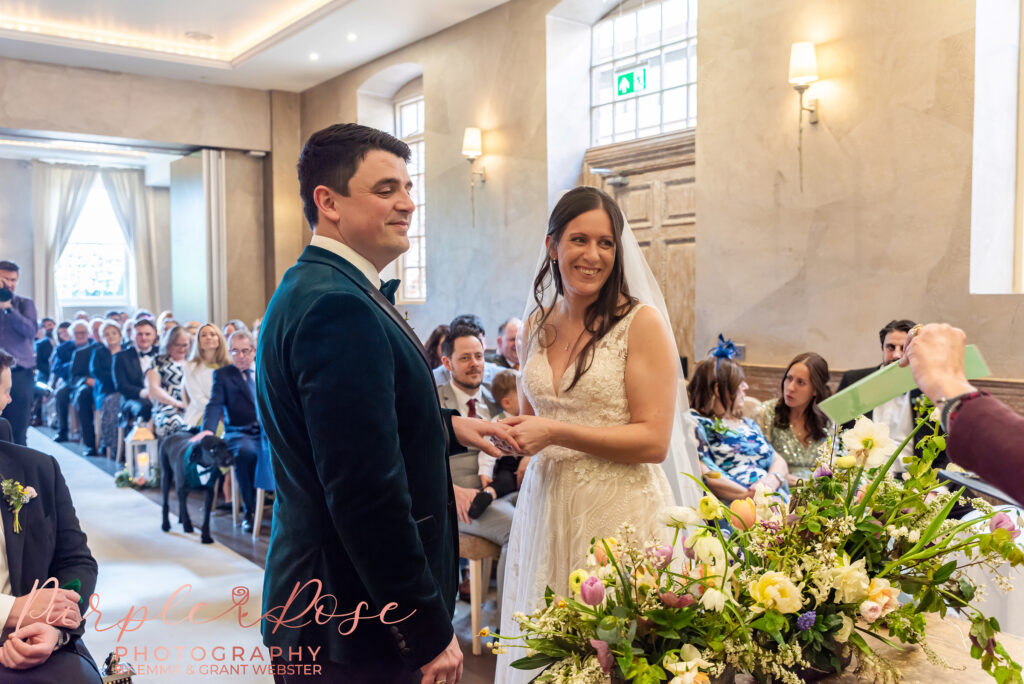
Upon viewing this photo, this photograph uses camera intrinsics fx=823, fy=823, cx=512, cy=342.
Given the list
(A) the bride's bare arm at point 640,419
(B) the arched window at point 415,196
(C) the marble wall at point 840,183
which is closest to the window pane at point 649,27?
(C) the marble wall at point 840,183

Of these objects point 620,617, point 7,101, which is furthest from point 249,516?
point 7,101

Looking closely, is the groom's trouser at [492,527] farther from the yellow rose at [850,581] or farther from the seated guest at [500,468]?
the yellow rose at [850,581]

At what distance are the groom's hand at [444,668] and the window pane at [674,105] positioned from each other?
244 inches

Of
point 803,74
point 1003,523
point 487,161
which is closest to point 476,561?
point 1003,523

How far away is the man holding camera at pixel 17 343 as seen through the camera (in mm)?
6656

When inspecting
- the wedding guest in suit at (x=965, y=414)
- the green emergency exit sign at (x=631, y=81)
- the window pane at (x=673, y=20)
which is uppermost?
the window pane at (x=673, y=20)

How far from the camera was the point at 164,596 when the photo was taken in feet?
14.0

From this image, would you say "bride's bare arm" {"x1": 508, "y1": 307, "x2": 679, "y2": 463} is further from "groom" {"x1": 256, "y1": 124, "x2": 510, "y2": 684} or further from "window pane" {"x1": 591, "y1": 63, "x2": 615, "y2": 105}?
"window pane" {"x1": 591, "y1": 63, "x2": 615, "y2": 105}

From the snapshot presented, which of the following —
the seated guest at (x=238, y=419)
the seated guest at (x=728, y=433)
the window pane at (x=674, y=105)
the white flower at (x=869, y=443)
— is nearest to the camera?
the white flower at (x=869, y=443)

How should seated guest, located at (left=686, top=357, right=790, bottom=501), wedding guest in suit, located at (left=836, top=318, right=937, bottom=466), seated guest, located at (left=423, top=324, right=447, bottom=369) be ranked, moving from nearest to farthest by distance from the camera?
seated guest, located at (left=686, top=357, right=790, bottom=501) < wedding guest in suit, located at (left=836, top=318, right=937, bottom=466) < seated guest, located at (left=423, top=324, right=447, bottom=369)

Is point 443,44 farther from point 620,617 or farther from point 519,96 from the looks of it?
point 620,617

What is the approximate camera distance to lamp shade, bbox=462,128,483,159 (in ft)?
27.4

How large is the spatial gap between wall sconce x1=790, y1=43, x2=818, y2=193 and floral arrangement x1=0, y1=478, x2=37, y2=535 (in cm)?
497

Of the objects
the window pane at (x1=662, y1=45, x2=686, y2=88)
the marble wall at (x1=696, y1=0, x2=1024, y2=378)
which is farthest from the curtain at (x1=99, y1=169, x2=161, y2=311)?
the marble wall at (x1=696, y1=0, x2=1024, y2=378)
